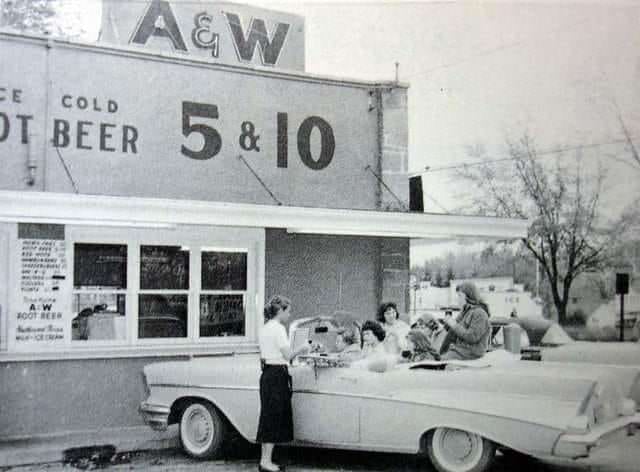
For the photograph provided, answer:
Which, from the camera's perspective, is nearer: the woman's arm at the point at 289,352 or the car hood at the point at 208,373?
the woman's arm at the point at 289,352

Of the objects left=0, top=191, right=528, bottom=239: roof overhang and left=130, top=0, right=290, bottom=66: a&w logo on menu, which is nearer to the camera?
left=0, top=191, right=528, bottom=239: roof overhang

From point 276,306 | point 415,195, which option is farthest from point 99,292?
point 415,195

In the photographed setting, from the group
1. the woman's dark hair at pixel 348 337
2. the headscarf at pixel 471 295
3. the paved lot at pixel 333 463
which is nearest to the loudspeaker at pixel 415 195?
the woman's dark hair at pixel 348 337

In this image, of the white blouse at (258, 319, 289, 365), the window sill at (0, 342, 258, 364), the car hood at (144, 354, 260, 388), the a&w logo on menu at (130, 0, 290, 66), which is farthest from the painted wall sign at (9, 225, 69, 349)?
the a&w logo on menu at (130, 0, 290, 66)

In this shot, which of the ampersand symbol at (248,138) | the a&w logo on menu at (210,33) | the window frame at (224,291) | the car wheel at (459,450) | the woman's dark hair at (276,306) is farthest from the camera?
the a&w logo on menu at (210,33)

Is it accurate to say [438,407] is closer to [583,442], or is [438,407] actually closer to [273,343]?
[583,442]

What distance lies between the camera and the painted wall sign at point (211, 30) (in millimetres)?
8875

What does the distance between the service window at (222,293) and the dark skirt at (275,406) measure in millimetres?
2113

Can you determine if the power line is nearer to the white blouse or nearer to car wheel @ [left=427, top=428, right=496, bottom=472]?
car wheel @ [left=427, top=428, right=496, bottom=472]

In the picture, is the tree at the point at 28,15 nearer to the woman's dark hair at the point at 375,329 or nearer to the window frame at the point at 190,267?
the window frame at the point at 190,267

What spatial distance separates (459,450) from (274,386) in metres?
1.45

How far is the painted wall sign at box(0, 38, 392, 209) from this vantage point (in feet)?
25.4

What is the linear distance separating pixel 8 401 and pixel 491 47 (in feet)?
17.7

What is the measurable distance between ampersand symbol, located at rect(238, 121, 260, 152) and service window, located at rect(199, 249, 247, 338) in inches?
47.1
